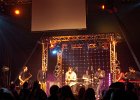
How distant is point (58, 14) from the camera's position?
13688mm

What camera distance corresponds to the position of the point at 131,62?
46.5 feet

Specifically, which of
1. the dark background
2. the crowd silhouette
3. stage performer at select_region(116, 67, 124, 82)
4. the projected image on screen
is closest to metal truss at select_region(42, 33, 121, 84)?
stage performer at select_region(116, 67, 124, 82)

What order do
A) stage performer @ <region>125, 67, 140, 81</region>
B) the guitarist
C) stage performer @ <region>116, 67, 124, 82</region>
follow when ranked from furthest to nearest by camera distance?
the guitarist, stage performer @ <region>116, 67, 124, 82</region>, stage performer @ <region>125, 67, 140, 81</region>

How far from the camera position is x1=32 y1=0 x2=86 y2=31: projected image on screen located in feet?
43.9

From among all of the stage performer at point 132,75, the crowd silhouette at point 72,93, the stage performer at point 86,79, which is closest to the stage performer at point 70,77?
the stage performer at point 86,79

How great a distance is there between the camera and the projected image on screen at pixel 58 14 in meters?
13.4

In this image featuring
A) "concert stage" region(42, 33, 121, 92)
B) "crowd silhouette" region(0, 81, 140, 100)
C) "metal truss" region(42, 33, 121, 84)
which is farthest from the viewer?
"concert stage" region(42, 33, 121, 92)

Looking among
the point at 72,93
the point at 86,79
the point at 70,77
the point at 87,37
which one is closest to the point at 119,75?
the point at 86,79

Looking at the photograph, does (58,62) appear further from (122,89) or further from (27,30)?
(122,89)

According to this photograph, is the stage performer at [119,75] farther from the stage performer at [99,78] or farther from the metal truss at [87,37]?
the metal truss at [87,37]

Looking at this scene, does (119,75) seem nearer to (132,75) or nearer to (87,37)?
(132,75)

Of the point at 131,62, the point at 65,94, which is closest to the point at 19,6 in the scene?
the point at 131,62

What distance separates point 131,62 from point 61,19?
399cm

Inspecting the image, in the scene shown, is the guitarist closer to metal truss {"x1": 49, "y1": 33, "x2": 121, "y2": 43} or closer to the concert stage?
the concert stage
